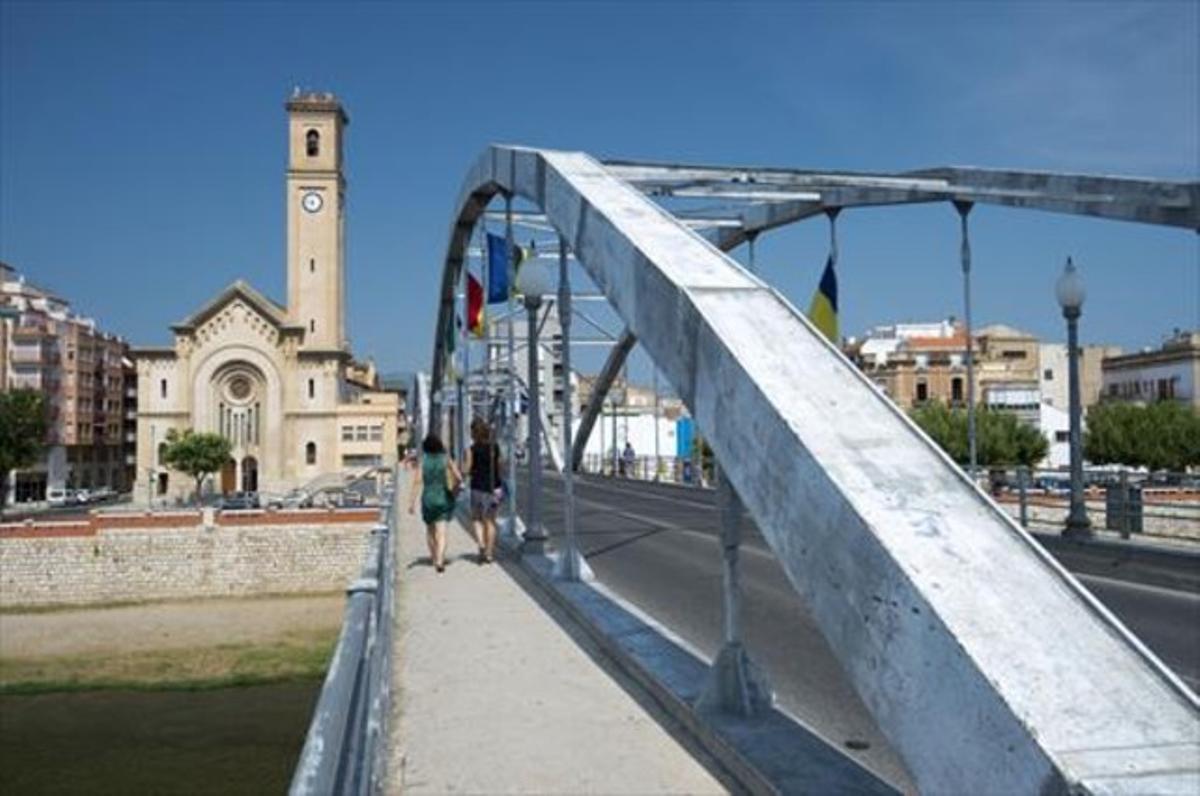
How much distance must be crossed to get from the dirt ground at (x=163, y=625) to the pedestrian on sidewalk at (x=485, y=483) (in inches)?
1057

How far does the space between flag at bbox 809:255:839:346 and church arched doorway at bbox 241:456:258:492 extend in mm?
70045

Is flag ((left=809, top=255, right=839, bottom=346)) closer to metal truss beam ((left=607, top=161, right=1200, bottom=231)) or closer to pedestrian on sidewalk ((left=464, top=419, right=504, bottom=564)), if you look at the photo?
metal truss beam ((left=607, top=161, right=1200, bottom=231))

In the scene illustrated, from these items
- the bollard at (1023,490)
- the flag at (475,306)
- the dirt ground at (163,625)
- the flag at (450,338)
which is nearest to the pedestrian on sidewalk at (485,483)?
the bollard at (1023,490)

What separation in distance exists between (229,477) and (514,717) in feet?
256

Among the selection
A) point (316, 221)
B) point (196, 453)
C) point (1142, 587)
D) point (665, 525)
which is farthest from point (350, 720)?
point (316, 221)

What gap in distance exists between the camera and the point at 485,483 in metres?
13.2

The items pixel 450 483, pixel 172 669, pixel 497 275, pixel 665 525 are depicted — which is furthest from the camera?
pixel 172 669

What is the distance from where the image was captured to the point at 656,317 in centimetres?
523

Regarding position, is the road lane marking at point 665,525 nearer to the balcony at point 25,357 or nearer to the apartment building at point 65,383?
the apartment building at point 65,383

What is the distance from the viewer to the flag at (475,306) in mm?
25391

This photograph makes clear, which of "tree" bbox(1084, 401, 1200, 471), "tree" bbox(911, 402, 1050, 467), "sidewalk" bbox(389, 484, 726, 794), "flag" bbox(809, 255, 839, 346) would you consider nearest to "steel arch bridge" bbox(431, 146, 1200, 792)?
"sidewalk" bbox(389, 484, 726, 794)

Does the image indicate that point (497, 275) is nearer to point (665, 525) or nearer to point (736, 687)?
A: point (665, 525)

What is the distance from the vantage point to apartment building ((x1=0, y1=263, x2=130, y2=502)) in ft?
269

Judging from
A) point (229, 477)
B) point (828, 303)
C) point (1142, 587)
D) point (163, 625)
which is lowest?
point (163, 625)
